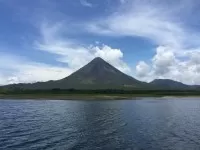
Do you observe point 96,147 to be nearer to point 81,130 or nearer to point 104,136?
point 104,136

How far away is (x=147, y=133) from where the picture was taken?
2087 inches

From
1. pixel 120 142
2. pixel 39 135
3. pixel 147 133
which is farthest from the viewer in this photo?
pixel 147 133

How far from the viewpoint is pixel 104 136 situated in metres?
50.3

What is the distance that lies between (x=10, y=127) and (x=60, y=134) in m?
12.5

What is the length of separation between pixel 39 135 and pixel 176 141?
20.8 meters

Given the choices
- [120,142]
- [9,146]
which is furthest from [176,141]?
[9,146]

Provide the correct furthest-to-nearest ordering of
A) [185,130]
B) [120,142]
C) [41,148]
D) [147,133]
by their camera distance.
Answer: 1. [185,130]
2. [147,133]
3. [120,142]
4. [41,148]

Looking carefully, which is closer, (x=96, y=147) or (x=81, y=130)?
(x=96, y=147)

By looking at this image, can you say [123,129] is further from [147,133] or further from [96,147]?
[96,147]

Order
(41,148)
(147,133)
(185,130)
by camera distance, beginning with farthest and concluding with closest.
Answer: (185,130) → (147,133) → (41,148)

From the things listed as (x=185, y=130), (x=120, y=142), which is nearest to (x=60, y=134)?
(x=120, y=142)

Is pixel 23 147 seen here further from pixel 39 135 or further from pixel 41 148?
pixel 39 135

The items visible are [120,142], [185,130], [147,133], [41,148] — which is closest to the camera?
[41,148]

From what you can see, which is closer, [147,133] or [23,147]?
[23,147]
